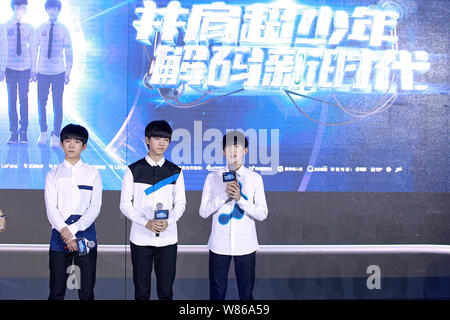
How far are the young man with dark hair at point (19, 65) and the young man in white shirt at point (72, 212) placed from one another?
42.9 inches

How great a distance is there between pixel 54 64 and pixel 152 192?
176 cm

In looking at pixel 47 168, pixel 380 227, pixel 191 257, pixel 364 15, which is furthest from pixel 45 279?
pixel 364 15

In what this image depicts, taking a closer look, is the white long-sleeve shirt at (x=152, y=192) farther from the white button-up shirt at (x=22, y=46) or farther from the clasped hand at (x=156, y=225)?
the white button-up shirt at (x=22, y=46)

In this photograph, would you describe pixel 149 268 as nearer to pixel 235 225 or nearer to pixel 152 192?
pixel 152 192

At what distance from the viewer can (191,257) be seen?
4.04m

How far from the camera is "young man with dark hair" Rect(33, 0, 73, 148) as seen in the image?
13.2ft

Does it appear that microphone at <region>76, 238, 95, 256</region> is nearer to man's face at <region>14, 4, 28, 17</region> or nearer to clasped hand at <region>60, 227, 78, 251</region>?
clasped hand at <region>60, 227, 78, 251</region>

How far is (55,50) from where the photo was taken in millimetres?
4020

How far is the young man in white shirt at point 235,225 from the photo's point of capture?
3.09 metres

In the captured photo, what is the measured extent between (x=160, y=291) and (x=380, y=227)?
2.20 meters

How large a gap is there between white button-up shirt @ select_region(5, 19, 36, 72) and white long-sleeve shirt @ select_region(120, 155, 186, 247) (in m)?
1.69

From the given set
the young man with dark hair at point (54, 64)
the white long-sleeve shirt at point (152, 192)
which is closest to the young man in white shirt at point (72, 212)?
the white long-sleeve shirt at point (152, 192)

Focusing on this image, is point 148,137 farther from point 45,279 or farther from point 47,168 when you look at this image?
point 45,279
